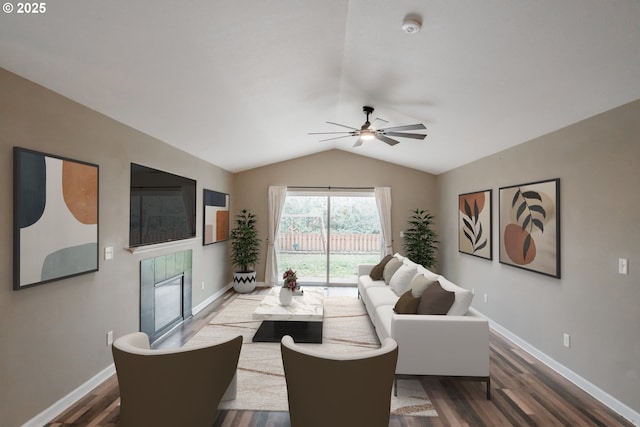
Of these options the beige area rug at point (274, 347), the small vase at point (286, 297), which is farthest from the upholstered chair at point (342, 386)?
the small vase at point (286, 297)

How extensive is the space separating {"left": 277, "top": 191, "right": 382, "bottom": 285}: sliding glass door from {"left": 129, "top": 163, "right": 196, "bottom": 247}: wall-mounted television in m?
2.41

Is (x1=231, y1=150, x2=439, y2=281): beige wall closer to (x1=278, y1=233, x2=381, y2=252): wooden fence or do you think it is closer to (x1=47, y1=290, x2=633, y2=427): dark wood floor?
(x1=278, y1=233, x2=381, y2=252): wooden fence

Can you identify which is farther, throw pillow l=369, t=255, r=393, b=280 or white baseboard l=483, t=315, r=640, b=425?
throw pillow l=369, t=255, r=393, b=280

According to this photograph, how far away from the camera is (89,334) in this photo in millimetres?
2799

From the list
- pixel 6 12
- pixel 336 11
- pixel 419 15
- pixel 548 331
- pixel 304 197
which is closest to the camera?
pixel 6 12

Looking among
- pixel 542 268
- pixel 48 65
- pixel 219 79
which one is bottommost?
pixel 542 268

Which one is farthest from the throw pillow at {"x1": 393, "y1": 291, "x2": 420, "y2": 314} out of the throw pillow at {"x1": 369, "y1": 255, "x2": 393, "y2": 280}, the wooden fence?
the wooden fence

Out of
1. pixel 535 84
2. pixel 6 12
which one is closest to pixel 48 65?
pixel 6 12

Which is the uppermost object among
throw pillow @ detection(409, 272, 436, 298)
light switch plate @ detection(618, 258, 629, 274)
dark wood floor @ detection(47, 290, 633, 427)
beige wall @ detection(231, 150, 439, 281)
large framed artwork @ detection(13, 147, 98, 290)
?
beige wall @ detection(231, 150, 439, 281)

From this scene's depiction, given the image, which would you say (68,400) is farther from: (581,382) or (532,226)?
(532,226)

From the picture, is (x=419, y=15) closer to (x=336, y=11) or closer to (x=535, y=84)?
(x=336, y=11)

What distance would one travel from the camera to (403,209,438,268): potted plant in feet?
20.3

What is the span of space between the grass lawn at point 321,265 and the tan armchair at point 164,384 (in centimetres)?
501

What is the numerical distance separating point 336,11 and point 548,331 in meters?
3.52
